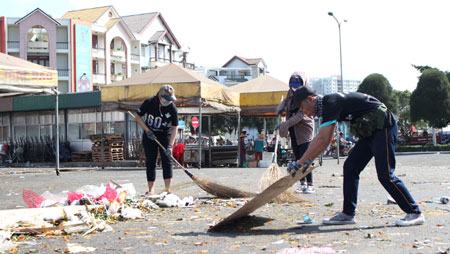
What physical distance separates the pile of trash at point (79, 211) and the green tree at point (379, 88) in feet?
185

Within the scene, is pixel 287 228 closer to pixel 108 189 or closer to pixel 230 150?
pixel 108 189

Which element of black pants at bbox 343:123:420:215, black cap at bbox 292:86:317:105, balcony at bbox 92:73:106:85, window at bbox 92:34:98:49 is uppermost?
window at bbox 92:34:98:49

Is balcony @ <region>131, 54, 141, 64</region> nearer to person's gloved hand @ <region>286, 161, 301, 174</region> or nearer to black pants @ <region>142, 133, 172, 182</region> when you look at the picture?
black pants @ <region>142, 133, 172, 182</region>

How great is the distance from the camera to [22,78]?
13141 mm

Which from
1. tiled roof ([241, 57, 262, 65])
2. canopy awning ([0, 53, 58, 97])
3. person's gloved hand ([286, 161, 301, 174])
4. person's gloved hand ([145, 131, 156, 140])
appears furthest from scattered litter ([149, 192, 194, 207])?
tiled roof ([241, 57, 262, 65])

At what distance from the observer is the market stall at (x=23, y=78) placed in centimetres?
1258

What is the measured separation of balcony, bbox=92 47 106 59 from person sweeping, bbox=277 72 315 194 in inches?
2659

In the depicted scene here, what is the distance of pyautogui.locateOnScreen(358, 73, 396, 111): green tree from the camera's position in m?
62.4

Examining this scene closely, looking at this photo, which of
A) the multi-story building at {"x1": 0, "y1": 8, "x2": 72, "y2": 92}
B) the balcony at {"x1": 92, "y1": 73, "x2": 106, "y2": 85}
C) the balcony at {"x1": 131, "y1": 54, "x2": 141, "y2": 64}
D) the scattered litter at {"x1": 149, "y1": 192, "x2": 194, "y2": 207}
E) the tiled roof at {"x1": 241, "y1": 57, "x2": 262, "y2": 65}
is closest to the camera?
the scattered litter at {"x1": 149, "y1": 192, "x2": 194, "y2": 207}

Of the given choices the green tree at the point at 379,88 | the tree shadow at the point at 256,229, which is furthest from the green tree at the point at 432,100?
the tree shadow at the point at 256,229

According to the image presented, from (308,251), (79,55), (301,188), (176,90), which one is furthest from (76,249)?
(79,55)

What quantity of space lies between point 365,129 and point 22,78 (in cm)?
904

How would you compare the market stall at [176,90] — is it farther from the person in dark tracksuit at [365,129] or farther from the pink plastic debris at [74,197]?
the person in dark tracksuit at [365,129]

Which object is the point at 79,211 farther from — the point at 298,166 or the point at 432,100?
the point at 432,100
